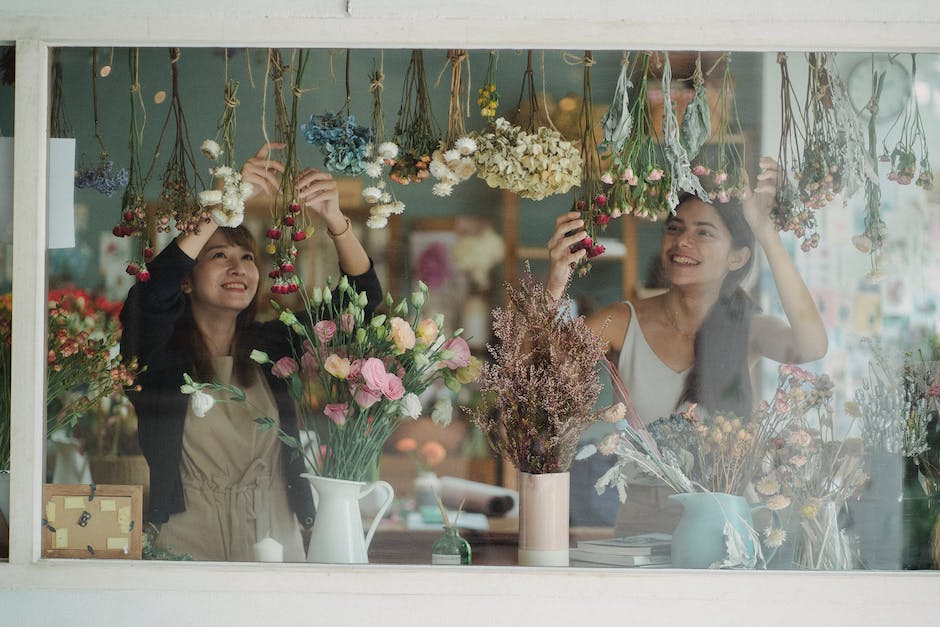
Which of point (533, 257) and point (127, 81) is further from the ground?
point (127, 81)

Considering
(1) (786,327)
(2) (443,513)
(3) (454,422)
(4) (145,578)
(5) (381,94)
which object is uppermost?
(5) (381,94)

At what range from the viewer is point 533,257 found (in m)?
2.82

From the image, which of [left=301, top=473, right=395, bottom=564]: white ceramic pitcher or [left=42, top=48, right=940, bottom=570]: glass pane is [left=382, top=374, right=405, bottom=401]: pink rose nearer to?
[left=42, top=48, right=940, bottom=570]: glass pane

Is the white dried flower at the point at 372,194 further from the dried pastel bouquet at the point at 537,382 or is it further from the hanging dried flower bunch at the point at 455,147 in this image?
the dried pastel bouquet at the point at 537,382

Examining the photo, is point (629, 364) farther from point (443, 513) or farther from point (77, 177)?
point (77, 177)

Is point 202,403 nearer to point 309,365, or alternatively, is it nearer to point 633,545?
point 309,365

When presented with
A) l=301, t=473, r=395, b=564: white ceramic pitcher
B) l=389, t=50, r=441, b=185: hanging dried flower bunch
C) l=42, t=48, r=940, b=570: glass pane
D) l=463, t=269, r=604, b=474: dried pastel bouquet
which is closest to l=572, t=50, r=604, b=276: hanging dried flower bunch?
l=42, t=48, r=940, b=570: glass pane

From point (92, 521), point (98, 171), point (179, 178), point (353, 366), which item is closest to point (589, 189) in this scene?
point (353, 366)

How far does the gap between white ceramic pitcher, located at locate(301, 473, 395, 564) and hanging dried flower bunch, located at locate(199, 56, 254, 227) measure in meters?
0.77

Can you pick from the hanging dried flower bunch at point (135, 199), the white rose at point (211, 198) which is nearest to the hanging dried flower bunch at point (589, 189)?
the white rose at point (211, 198)

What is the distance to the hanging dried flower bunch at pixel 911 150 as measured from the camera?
2.79 metres

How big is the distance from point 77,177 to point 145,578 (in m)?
1.13

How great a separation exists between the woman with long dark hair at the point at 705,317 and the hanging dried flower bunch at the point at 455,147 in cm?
31
